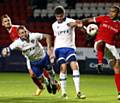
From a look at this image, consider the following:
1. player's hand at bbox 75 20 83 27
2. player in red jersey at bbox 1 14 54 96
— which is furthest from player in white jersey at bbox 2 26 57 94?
player's hand at bbox 75 20 83 27

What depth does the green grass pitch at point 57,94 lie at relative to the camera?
10.8 m

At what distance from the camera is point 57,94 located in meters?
12.4

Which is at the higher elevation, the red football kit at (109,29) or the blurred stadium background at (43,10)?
the red football kit at (109,29)

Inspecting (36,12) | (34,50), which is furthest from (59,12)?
(36,12)

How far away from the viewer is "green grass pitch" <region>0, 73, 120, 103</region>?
1081cm

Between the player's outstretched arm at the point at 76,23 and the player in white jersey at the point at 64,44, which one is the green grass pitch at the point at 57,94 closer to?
the player in white jersey at the point at 64,44

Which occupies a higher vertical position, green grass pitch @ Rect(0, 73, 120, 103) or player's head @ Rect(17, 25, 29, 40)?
player's head @ Rect(17, 25, 29, 40)

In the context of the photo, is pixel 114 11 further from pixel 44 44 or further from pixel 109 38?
pixel 44 44

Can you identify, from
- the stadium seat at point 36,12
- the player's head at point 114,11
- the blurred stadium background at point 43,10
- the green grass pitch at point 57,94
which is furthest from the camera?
the stadium seat at point 36,12

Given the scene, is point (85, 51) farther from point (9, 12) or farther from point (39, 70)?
point (39, 70)

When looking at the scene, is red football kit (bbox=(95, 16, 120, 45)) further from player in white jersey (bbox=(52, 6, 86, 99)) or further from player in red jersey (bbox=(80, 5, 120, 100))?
player in white jersey (bbox=(52, 6, 86, 99))

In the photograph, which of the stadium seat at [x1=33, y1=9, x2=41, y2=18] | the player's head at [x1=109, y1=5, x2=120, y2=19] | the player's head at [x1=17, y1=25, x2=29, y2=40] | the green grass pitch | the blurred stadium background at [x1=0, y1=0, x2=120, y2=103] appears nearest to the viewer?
the green grass pitch

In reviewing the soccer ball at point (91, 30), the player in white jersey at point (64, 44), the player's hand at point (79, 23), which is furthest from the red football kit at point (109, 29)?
the player in white jersey at point (64, 44)

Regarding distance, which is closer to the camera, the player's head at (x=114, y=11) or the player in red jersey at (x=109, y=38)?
the player's head at (x=114, y=11)
